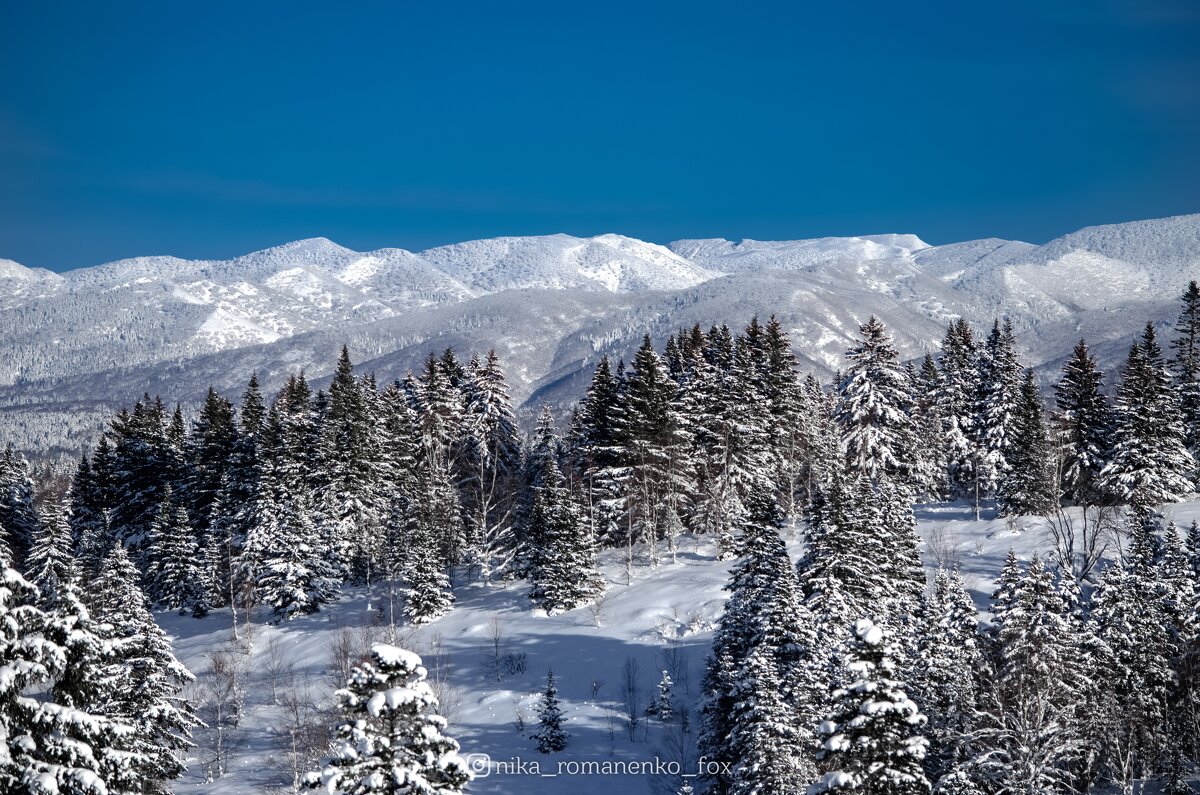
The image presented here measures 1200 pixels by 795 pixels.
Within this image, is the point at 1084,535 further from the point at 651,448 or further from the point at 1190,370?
the point at 1190,370

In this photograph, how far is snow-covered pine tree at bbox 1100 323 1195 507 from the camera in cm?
5356

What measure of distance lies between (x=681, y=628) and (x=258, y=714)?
2359 cm

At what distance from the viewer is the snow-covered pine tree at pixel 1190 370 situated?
59906mm

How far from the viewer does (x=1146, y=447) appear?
5462 cm

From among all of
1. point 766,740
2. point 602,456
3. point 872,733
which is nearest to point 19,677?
point 872,733

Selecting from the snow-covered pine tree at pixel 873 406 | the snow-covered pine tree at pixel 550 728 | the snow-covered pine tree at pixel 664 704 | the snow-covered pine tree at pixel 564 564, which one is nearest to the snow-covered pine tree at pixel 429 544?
the snow-covered pine tree at pixel 564 564

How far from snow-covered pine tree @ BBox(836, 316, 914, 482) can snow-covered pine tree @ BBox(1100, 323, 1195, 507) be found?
42.0 feet

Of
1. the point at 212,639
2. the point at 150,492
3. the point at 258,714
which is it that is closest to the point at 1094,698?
the point at 258,714

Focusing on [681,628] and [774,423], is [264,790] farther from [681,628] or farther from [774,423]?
[774,423]

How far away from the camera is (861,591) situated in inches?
1518

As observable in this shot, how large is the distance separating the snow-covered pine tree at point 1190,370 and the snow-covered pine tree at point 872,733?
47.4 meters

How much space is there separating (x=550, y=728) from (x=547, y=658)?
777cm

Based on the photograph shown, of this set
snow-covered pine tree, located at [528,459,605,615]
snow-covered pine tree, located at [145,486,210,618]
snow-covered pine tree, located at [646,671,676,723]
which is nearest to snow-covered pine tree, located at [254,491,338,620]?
snow-covered pine tree, located at [145,486,210,618]

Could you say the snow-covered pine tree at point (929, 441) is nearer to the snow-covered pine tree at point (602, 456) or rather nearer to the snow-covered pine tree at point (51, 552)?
the snow-covered pine tree at point (602, 456)
